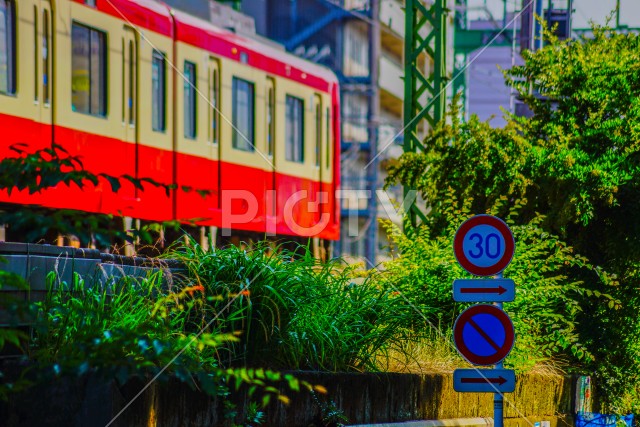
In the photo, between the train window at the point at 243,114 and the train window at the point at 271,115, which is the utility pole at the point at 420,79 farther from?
the train window at the point at 271,115

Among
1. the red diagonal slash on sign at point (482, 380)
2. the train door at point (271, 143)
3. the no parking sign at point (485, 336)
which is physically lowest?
the red diagonal slash on sign at point (482, 380)

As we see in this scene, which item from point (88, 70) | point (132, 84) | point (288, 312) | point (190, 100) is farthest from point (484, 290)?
point (190, 100)

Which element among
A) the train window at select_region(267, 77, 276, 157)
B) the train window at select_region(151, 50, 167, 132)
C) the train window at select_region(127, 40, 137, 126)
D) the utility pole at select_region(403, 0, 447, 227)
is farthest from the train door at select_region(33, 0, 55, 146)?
the train window at select_region(267, 77, 276, 157)

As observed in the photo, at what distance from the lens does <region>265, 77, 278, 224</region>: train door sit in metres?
18.5

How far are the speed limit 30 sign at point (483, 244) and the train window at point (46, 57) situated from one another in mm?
5451

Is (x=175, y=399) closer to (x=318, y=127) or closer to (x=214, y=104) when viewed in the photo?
(x=214, y=104)

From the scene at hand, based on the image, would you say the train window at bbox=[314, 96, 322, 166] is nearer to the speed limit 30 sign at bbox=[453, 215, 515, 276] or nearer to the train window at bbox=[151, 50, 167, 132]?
the train window at bbox=[151, 50, 167, 132]

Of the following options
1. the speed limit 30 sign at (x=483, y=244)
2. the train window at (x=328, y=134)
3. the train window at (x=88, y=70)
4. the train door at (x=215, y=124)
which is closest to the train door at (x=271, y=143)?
the train door at (x=215, y=124)

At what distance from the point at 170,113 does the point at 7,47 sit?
3.51 m

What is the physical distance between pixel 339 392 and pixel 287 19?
126ft

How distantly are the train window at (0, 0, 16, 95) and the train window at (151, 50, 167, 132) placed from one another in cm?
296

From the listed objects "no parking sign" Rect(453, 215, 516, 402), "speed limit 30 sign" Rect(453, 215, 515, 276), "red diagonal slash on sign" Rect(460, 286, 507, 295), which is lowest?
"no parking sign" Rect(453, 215, 516, 402)

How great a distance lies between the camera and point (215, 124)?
17.0m

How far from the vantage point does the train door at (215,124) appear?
16859 mm
